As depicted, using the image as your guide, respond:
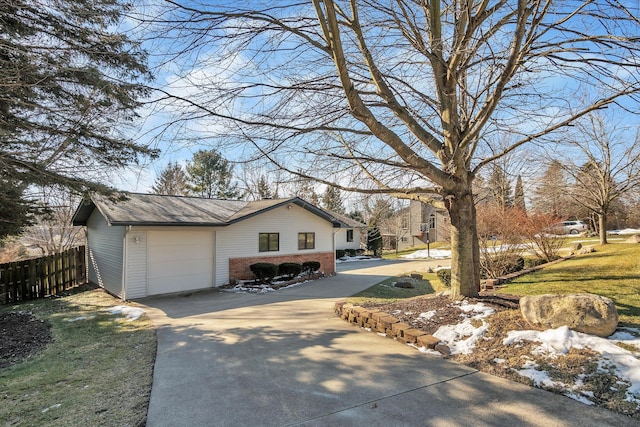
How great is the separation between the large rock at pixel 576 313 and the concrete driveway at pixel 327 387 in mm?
1473

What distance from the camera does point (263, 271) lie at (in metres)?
14.7

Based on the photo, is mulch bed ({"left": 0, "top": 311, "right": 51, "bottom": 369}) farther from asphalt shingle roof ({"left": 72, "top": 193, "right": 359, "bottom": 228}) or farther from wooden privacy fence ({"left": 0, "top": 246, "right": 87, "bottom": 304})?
asphalt shingle roof ({"left": 72, "top": 193, "right": 359, "bottom": 228})

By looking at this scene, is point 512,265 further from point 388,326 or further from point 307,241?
point 307,241

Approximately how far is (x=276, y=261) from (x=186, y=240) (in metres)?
4.62

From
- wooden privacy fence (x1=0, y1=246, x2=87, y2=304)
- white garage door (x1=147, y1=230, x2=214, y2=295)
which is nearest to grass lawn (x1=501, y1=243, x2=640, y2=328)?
white garage door (x1=147, y1=230, x2=214, y2=295)

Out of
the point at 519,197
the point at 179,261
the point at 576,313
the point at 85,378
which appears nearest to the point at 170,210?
the point at 179,261

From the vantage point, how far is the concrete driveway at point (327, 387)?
3.16 m

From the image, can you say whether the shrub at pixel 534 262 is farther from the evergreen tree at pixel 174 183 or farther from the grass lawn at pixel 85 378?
the evergreen tree at pixel 174 183

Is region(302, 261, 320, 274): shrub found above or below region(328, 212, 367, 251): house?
below

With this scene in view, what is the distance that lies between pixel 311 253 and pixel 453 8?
14.1 m

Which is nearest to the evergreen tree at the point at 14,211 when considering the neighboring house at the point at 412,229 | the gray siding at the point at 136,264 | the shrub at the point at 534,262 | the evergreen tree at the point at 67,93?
the evergreen tree at the point at 67,93

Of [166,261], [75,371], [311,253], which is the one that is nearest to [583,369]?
[75,371]

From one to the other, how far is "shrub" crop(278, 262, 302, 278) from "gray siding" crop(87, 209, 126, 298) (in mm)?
6550

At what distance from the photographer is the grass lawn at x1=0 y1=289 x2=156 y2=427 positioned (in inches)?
136
